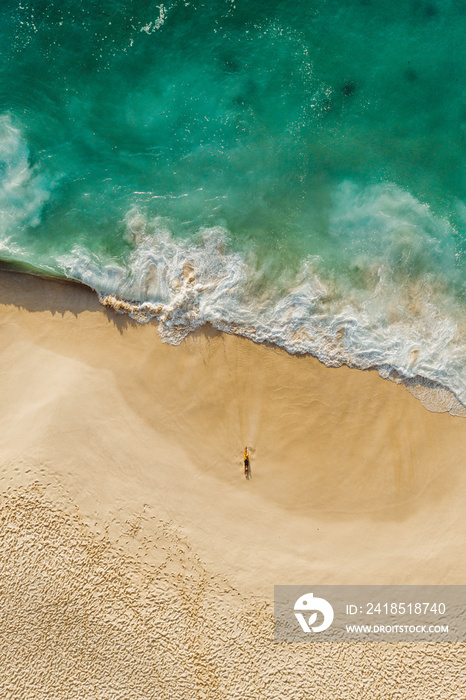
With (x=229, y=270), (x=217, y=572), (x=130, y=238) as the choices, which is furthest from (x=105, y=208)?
(x=217, y=572)

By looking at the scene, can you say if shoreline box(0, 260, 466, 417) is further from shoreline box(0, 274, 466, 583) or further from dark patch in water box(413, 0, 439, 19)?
dark patch in water box(413, 0, 439, 19)

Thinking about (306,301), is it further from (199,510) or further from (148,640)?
(148,640)

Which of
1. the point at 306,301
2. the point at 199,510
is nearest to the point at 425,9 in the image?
the point at 306,301

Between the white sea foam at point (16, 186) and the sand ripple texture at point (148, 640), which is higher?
the white sea foam at point (16, 186)

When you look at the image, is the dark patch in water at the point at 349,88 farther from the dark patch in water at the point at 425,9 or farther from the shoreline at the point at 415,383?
the shoreline at the point at 415,383

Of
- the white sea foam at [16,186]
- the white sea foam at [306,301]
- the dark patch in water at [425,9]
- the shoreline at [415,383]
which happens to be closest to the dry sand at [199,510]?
the shoreline at [415,383]
